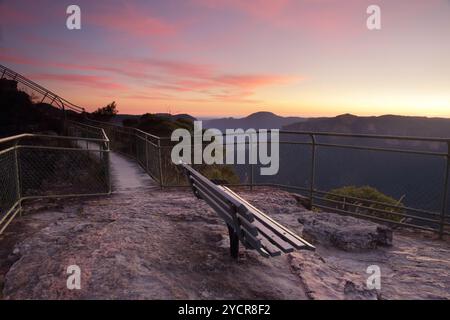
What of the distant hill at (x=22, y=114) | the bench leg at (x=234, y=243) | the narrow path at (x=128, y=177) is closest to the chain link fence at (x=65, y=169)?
the narrow path at (x=128, y=177)

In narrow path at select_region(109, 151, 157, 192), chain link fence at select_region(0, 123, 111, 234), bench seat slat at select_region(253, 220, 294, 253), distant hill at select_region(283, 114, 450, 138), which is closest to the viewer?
bench seat slat at select_region(253, 220, 294, 253)

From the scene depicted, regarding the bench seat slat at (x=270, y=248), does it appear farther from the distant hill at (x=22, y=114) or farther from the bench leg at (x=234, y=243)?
the distant hill at (x=22, y=114)

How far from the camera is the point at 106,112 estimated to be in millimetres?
29516

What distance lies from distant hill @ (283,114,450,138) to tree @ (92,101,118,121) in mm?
84551

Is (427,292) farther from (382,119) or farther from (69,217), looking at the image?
(382,119)

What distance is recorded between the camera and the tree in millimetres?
28641

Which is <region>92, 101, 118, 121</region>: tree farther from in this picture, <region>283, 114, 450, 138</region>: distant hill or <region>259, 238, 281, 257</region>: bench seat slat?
<region>283, 114, 450, 138</region>: distant hill

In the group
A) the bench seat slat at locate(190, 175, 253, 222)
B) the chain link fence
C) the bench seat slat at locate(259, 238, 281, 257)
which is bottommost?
the chain link fence

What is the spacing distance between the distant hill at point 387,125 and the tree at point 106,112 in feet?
277

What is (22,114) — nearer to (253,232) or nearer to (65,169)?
(65,169)

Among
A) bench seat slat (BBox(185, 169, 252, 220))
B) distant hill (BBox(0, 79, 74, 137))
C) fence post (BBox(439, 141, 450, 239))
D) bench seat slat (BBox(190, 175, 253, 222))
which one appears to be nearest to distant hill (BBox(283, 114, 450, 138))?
distant hill (BBox(0, 79, 74, 137))

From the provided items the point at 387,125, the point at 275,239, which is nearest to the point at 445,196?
the point at 275,239

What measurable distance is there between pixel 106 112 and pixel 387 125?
4892 inches
